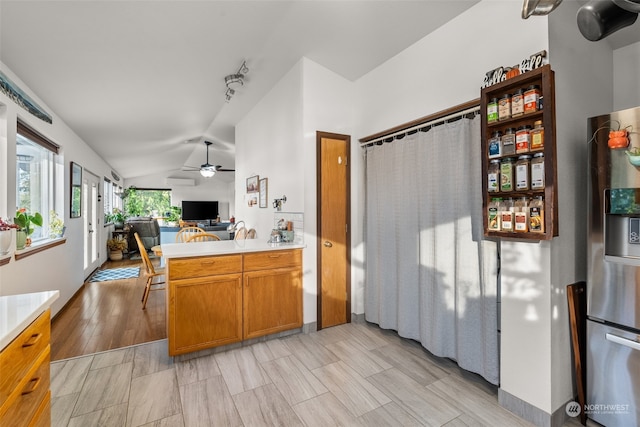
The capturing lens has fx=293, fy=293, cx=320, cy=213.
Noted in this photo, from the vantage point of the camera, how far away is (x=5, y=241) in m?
2.07

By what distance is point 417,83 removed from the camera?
257 cm

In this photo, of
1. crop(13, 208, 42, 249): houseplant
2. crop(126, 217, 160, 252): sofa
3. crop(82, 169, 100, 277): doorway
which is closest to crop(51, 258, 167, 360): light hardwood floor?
crop(82, 169, 100, 277): doorway

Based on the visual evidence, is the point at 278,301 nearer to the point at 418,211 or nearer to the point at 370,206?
the point at 370,206

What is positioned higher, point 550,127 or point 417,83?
point 417,83

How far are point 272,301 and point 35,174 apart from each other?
304 cm

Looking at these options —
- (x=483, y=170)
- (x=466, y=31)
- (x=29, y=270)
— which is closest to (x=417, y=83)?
(x=466, y=31)

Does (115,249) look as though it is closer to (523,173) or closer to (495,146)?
(495,146)

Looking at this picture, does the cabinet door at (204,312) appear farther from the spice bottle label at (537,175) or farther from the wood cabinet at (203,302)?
the spice bottle label at (537,175)

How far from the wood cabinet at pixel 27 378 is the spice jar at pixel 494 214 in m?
2.32

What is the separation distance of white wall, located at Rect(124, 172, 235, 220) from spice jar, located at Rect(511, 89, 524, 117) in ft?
34.8

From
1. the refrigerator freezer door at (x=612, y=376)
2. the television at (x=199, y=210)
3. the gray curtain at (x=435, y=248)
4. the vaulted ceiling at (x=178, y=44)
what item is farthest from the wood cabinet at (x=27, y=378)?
the television at (x=199, y=210)

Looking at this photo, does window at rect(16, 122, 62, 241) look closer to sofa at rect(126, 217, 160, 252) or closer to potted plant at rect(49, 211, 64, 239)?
potted plant at rect(49, 211, 64, 239)

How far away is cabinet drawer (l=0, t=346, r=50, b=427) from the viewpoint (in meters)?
0.96

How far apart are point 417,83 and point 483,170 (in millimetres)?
1109
